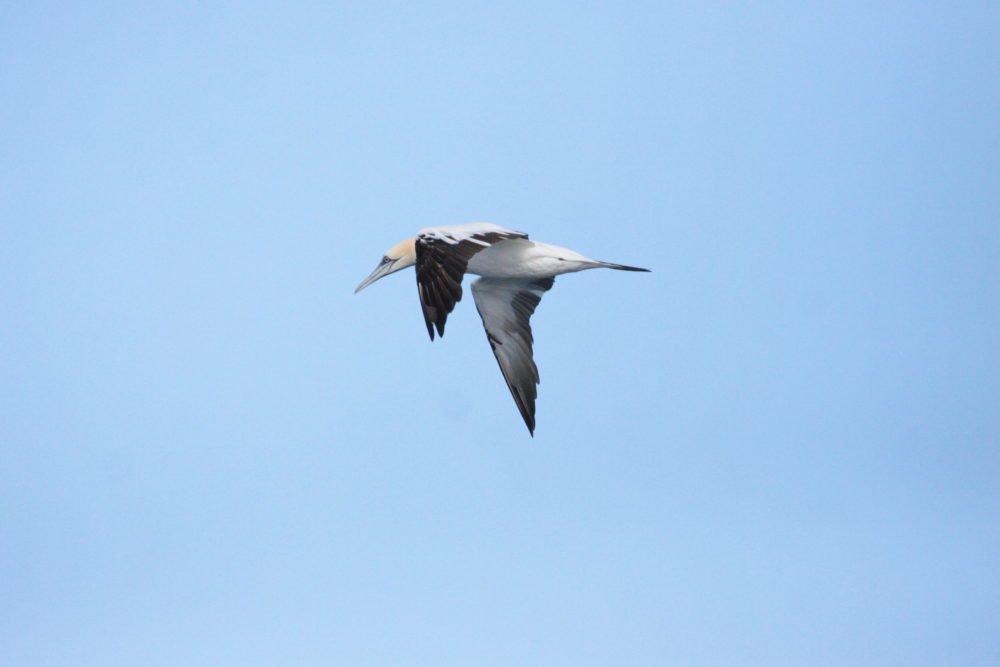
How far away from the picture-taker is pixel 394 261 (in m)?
18.0

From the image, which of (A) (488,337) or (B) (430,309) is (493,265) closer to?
(A) (488,337)

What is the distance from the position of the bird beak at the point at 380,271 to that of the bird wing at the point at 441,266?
2.70 m

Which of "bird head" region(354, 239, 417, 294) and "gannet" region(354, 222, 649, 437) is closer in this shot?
"gannet" region(354, 222, 649, 437)

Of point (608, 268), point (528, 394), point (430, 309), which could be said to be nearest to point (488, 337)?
point (528, 394)

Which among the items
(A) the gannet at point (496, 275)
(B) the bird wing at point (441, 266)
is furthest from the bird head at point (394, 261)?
(B) the bird wing at point (441, 266)

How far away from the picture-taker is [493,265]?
1736 cm

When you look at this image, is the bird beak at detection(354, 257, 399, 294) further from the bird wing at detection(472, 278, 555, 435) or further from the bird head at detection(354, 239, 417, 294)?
the bird wing at detection(472, 278, 555, 435)

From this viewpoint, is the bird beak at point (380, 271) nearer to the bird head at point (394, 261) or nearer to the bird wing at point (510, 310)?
the bird head at point (394, 261)

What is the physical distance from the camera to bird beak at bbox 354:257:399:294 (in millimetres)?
18016

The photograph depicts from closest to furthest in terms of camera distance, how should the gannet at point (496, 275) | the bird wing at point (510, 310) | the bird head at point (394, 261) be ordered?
1. the gannet at point (496, 275)
2. the bird head at point (394, 261)
3. the bird wing at point (510, 310)

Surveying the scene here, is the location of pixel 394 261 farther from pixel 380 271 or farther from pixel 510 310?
pixel 510 310

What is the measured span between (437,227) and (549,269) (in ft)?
7.70

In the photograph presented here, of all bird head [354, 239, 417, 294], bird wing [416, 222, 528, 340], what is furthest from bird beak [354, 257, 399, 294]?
bird wing [416, 222, 528, 340]

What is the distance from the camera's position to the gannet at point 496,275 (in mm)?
13992
